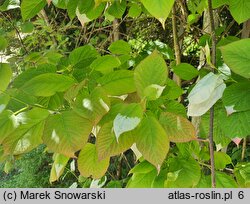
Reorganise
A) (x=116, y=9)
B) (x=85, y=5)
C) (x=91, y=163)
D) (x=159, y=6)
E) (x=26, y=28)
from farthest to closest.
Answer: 1. (x=26, y=28)
2. (x=116, y=9)
3. (x=85, y=5)
4. (x=91, y=163)
5. (x=159, y=6)

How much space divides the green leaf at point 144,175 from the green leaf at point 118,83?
0.10 m

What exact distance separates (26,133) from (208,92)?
0.21 meters

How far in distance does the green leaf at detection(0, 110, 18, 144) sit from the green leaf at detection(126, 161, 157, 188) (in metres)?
0.16

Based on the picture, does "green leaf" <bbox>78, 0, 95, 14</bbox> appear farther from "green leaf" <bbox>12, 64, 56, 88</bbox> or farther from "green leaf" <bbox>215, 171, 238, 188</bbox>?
"green leaf" <bbox>215, 171, 238, 188</bbox>

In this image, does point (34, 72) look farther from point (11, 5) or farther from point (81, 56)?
point (11, 5)

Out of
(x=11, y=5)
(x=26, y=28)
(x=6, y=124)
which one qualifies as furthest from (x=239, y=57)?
(x=26, y=28)

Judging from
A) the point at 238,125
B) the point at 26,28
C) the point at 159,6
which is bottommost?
the point at 26,28

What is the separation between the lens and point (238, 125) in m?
0.45

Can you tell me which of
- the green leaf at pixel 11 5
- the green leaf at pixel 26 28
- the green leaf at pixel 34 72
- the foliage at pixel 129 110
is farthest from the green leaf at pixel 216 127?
the green leaf at pixel 26 28

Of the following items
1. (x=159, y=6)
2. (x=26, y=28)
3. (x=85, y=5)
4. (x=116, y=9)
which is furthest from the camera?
(x=26, y=28)

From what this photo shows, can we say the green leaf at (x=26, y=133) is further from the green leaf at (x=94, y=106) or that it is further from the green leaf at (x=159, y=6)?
the green leaf at (x=159, y=6)

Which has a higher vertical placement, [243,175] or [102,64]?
[102,64]

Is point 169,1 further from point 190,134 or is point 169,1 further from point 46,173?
point 46,173

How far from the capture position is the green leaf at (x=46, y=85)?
0.46 m
